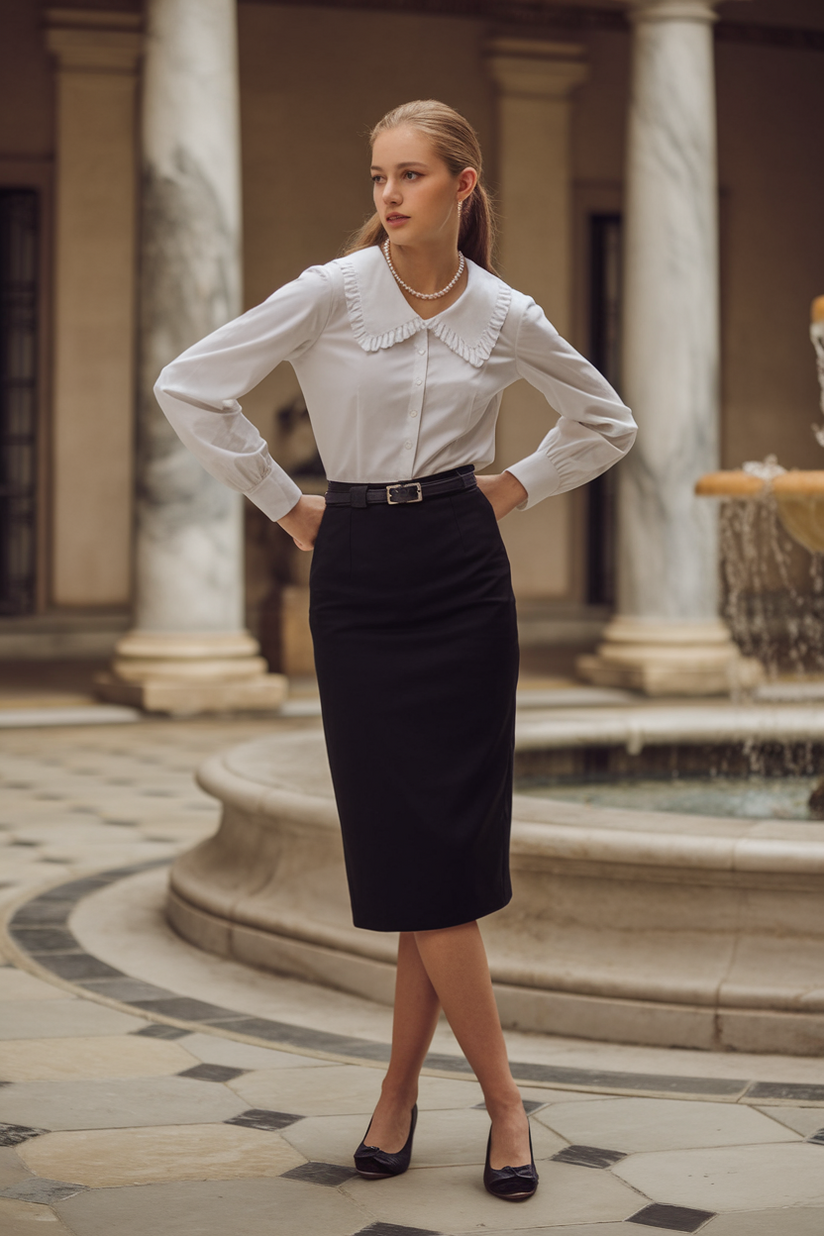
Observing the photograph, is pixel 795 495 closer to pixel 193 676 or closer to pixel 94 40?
pixel 193 676

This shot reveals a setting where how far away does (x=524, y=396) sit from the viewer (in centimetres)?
1745

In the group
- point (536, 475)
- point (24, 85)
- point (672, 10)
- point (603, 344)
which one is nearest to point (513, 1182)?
point (536, 475)

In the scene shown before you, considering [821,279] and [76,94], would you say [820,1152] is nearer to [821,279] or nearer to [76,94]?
[76,94]

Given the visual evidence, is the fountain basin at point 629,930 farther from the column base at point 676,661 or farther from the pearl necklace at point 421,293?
the column base at point 676,661

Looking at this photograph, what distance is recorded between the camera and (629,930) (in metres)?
4.15

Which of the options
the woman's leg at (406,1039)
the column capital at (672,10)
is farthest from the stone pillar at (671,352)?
the woman's leg at (406,1039)

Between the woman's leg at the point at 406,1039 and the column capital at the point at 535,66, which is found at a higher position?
the column capital at the point at 535,66

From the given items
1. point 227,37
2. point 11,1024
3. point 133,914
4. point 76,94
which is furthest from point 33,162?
point 11,1024

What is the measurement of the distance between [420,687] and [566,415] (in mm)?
590

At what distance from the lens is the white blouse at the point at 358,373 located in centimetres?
298

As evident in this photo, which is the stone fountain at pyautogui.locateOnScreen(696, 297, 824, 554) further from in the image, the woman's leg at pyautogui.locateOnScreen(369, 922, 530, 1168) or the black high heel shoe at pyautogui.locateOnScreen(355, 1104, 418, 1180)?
the black high heel shoe at pyautogui.locateOnScreen(355, 1104, 418, 1180)

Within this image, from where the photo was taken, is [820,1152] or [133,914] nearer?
[820,1152]

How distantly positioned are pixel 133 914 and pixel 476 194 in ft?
10.3

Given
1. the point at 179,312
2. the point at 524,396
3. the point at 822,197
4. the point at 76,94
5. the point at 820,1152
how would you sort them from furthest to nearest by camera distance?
the point at 822,197 → the point at 524,396 → the point at 76,94 → the point at 179,312 → the point at 820,1152
